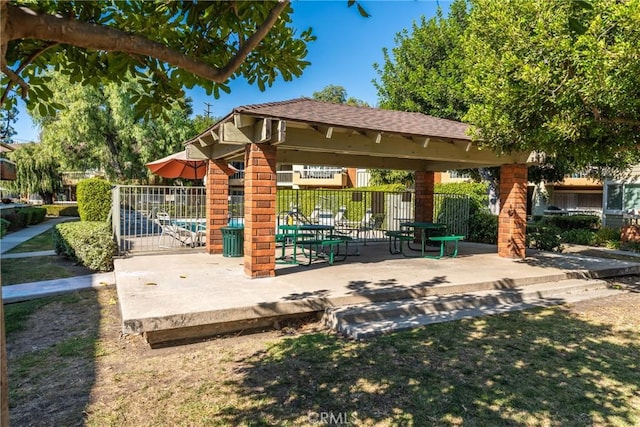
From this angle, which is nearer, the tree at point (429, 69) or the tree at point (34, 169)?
the tree at point (429, 69)

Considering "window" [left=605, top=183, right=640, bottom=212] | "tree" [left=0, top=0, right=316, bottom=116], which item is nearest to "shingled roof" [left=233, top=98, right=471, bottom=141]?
"tree" [left=0, top=0, right=316, bottom=116]

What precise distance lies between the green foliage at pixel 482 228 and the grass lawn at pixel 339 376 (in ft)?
30.2

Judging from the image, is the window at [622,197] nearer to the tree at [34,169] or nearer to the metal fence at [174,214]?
the metal fence at [174,214]

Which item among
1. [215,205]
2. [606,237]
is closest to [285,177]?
[606,237]

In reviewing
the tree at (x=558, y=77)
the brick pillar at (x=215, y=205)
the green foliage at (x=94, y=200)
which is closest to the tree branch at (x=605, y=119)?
the tree at (x=558, y=77)

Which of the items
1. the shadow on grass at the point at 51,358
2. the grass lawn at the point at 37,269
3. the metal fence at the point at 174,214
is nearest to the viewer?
the shadow on grass at the point at 51,358

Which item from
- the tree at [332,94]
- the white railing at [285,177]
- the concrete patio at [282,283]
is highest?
the tree at [332,94]

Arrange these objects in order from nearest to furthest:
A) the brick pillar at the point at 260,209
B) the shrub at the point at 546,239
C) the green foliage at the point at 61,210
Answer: the brick pillar at the point at 260,209
the shrub at the point at 546,239
the green foliage at the point at 61,210

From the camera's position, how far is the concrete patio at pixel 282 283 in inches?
204

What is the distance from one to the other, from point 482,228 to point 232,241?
32.0ft

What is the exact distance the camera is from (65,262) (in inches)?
422

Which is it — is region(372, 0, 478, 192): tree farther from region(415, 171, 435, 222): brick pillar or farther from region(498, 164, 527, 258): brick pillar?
region(498, 164, 527, 258): brick pillar

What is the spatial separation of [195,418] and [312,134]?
5507 millimetres

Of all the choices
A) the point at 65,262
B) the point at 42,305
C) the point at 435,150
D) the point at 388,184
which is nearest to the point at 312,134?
the point at 435,150
